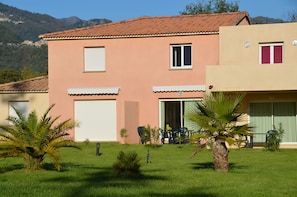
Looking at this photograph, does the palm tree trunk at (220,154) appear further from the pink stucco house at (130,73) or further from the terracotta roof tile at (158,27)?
the terracotta roof tile at (158,27)

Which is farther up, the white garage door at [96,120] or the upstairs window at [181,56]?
the upstairs window at [181,56]

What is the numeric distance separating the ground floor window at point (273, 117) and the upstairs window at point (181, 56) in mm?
4846

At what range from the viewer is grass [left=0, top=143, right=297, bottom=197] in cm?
1425

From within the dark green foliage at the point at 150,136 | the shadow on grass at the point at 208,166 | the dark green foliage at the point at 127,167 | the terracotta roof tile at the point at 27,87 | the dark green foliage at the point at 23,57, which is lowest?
the shadow on grass at the point at 208,166

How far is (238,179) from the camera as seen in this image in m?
16.9

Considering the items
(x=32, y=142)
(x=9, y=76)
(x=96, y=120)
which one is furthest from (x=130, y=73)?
(x=9, y=76)

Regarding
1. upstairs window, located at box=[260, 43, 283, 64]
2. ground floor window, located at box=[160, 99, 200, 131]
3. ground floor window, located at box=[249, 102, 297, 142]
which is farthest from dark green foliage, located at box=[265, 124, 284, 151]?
ground floor window, located at box=[160, 99, 200, 131]

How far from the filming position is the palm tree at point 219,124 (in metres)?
18.2

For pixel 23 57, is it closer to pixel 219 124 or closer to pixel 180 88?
pixel 180 88

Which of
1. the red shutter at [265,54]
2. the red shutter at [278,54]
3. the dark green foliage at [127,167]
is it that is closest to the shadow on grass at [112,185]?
the dark green foliage at [127,167]

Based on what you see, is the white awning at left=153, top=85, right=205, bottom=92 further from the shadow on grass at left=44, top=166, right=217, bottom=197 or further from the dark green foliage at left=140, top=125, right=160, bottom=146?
the shadow on grass at left=44, top=166, right=217, bottom=197

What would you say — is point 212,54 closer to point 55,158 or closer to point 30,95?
point 30,95

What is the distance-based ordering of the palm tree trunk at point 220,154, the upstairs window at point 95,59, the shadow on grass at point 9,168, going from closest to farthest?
the palm tree trunk at point 220,154, the shadow on grass at point 9,168, the upstairs window at point 95,59

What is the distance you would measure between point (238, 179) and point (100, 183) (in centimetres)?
354
